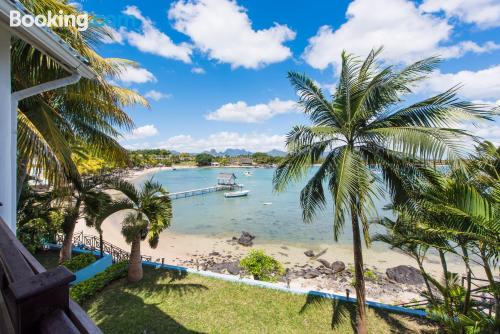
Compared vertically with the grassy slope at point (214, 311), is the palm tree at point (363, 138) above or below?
above

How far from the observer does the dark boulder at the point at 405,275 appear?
1268cm

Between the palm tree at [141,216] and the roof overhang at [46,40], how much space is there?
5632 millimetres

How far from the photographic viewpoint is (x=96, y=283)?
7559mm

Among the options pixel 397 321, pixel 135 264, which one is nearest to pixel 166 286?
pixel 135 264

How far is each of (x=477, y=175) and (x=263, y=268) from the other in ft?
25.1

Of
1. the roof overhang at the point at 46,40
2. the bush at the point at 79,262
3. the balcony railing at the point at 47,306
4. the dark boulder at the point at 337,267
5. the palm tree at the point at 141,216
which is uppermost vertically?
the roof overhang at the point at 46,40

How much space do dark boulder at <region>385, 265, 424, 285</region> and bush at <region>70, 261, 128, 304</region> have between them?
12756mm

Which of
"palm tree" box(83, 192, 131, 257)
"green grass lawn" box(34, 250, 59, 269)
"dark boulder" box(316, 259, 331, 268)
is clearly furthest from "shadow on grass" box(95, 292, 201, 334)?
"dark boulder" box(316, 259, 331, 268)

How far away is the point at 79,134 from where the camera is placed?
688 cm

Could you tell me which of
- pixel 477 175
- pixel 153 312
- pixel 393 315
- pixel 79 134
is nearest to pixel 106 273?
pixel 153 312

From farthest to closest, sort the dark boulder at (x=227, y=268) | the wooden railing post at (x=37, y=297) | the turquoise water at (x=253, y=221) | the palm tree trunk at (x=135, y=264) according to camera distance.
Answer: the turquoise water at (x=253, y=221) < the dark boulder at (x=227, y=268) < the palm tree trunk at (x=135, y=264) < the wooden railing post at (x=37, y=297)

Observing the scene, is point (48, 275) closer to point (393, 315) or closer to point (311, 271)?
point (393, 315)

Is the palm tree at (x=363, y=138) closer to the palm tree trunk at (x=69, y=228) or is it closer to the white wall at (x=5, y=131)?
the white wall at (x=5, y=131)

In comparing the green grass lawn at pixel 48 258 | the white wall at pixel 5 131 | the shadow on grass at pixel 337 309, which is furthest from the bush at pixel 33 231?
the shadow on grass at pixel 337 309
